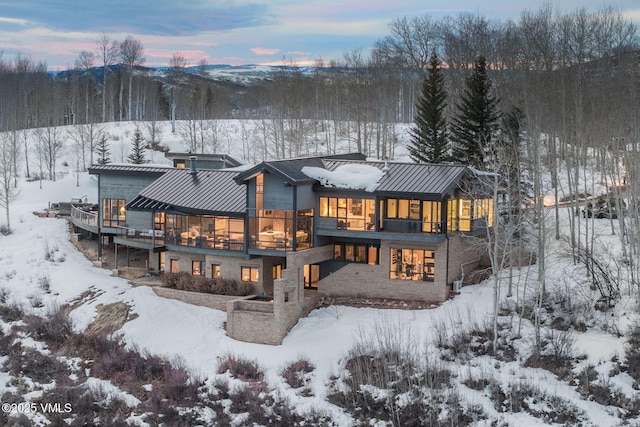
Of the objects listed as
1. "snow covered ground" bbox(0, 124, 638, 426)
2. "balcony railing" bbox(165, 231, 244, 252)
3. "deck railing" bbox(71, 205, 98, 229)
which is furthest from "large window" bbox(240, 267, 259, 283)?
"deck railing" bbox(71, 205, 98, 229)

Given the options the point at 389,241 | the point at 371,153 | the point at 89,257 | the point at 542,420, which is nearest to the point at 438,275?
the point at 389,241

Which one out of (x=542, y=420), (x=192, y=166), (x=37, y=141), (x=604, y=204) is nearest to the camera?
(x=542, y=420)

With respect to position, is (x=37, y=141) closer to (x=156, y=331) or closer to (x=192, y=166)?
(x=192, y=166)

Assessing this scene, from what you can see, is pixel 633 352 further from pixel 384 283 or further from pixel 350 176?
pixel 350 176

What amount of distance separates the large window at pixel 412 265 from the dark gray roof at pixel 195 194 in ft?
26.9

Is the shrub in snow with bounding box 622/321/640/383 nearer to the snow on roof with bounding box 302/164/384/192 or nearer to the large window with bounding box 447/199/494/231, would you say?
the large window with bounding box 447/199/494/231

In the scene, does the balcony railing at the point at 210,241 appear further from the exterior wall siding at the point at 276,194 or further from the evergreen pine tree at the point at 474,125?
the evergreen pine tree at the point at 474,125

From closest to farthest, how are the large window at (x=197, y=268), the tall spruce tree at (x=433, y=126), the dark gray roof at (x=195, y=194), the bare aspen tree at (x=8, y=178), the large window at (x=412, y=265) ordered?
the large window at (x=412, y=265)
the dark gray roof at (x=195, y=194)
the large window at (x=197, y=268)
the tall spruce tree at (x=433, y=126)
the bare aspen tree at (x=8, y=178)

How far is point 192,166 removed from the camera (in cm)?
4188

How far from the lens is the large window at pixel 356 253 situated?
121 ft

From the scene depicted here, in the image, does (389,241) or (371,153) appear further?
(371,153)

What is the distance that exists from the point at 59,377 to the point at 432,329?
16.6m

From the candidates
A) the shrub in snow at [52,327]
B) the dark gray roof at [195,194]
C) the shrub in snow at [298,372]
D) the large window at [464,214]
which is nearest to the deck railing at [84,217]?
the dark gray roof at [195,194]

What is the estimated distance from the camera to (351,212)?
36.9m
